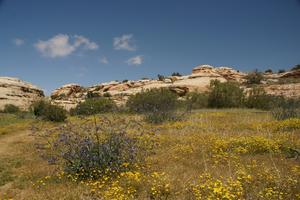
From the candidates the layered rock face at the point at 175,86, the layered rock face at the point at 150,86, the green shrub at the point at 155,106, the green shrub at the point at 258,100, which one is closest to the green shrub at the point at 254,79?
the layered rock face at the point at 175,86

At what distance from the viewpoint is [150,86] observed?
114 ft

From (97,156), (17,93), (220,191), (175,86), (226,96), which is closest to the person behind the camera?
(220,191)

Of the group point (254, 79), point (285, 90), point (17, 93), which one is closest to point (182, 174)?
point (285, 90)

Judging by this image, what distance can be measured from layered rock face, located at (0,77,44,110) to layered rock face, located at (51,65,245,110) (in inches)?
122

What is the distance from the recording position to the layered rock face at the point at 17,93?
91.4ft

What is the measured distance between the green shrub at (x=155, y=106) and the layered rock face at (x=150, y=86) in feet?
29.4

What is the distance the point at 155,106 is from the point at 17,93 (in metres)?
20.4

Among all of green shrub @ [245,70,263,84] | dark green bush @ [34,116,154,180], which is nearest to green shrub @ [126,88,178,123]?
dark green bush @ [34,116,154,180]

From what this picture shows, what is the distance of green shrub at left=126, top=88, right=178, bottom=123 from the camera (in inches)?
551

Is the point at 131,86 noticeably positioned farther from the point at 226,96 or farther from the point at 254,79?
the point at 226,96

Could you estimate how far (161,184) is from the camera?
4664 millimetres

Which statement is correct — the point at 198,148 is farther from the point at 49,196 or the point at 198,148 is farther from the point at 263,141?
the point at 49,196

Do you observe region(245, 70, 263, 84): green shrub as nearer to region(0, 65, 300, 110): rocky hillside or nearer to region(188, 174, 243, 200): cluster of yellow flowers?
region(0, 65, 300, 110): rocky hillside

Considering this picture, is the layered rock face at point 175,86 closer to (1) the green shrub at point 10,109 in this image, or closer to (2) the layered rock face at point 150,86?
(2) the layered rock face at point 150,86
